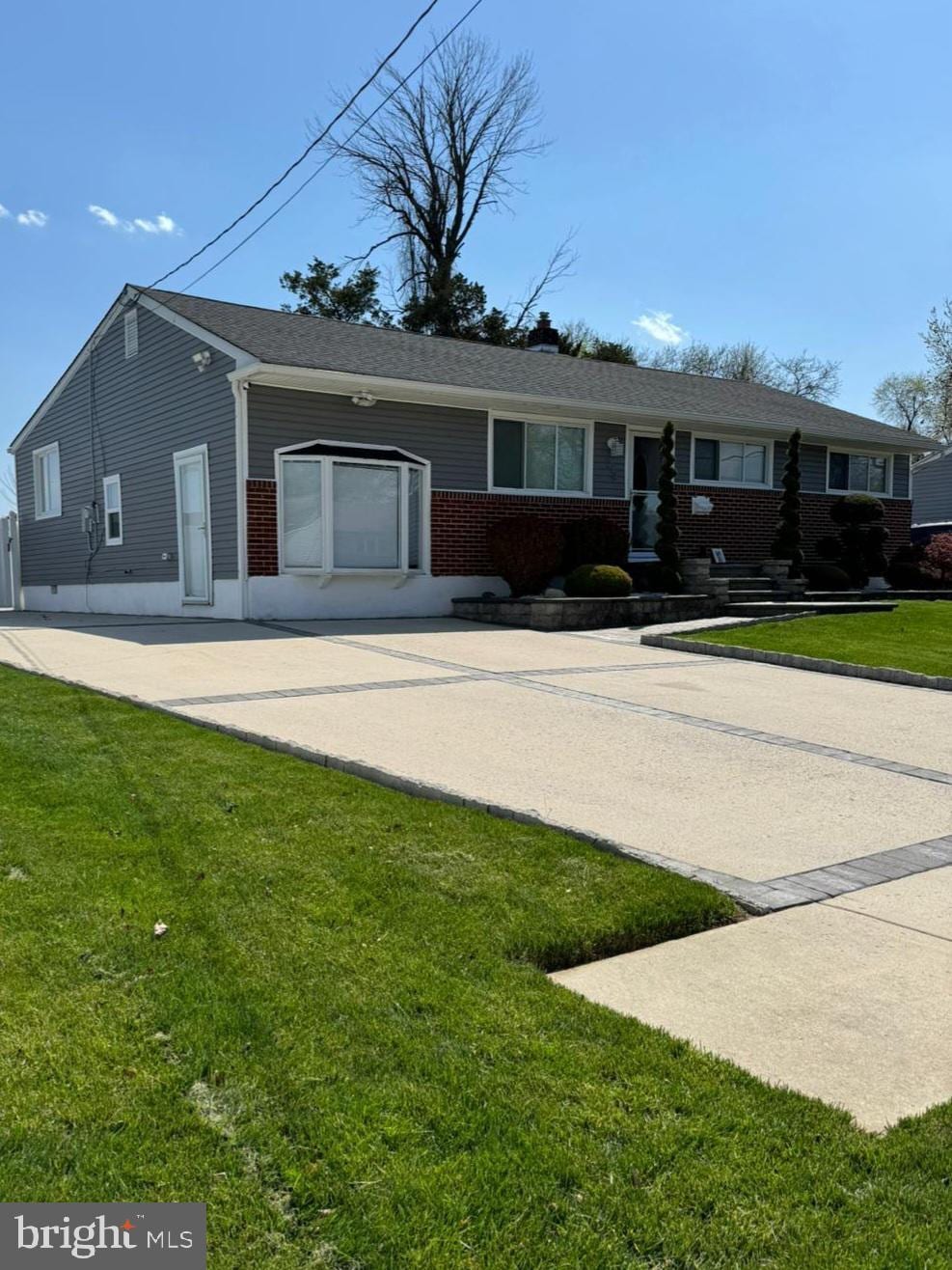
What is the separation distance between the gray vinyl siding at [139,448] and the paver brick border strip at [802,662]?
628cm

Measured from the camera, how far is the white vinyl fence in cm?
2222

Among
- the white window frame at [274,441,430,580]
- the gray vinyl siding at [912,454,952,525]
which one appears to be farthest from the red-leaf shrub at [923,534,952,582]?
the white window frame at [274,441,430,580]

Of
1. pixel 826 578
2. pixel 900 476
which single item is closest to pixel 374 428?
pixel 826 578

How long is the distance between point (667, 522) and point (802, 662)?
239 inches

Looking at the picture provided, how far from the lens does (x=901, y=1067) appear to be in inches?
95.0

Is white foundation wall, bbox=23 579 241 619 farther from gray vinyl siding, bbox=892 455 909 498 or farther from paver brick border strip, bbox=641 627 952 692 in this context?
gray vinyl siding, bbox=892 455 909 498

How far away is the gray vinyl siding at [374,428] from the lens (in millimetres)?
13297

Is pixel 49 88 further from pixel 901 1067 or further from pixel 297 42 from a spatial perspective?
pixel 901 1067

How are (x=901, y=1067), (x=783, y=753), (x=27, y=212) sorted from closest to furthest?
(x=901, y=1067) < (x=783, y=753) < (x=27, y=212)

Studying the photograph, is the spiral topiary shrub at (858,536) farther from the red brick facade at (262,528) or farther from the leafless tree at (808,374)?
the leafless tree at (808,374)

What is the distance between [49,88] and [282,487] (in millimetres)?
6551

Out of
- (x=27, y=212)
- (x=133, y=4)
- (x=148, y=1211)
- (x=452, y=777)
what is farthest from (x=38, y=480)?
(x=148, y=1211)

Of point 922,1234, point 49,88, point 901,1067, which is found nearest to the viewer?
point 922,1234

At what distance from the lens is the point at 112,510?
17906mm
